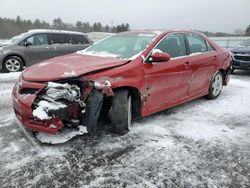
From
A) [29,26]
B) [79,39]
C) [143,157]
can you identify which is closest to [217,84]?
[143,157]

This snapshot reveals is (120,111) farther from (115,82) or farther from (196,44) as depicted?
(196,44)

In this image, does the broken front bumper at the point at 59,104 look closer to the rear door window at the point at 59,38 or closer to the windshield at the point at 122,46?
the windshield at the point at 122,46

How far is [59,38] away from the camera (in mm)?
11961

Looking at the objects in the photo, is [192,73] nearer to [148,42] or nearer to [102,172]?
[148,42]

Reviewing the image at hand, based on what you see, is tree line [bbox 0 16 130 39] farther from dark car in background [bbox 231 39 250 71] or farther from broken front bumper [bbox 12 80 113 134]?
broken front bumper [bbox 12 80 113 134]

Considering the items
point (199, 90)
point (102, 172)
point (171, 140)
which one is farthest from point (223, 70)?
point (102, 172)

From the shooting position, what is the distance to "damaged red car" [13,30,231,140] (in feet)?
11.8

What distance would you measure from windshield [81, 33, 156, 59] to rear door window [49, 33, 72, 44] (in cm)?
672

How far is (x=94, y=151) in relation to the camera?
3.76 metres

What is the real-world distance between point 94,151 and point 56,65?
1.33 m

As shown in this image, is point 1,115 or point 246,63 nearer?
point 1,115

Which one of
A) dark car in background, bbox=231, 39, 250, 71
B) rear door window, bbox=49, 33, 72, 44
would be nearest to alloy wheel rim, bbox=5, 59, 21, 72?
rear door window, bbox=49, 33, 72, 44

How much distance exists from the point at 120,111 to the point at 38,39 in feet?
27.4

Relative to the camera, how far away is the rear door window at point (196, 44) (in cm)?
563
